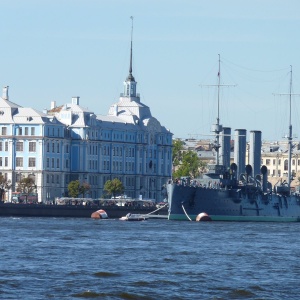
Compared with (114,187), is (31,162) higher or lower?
higher

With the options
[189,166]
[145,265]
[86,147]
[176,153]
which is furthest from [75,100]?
[145,265]

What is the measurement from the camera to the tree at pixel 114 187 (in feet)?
509

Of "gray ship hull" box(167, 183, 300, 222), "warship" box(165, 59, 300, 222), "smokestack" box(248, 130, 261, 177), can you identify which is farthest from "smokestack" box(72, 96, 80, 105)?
"gray ship hull" box(167, 183, 300, 222)

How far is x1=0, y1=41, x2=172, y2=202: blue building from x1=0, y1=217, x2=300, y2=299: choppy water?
6055 centimetres

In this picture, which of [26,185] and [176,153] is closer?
[26,185]

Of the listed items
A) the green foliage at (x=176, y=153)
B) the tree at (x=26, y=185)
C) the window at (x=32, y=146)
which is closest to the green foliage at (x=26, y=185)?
the tree at (x=26, y=185)

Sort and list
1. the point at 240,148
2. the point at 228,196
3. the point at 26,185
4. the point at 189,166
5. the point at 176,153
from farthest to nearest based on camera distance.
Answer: the point at 176,153, the point at 189,166, the point at 26,185, the point at 240,148, the point at 228,196

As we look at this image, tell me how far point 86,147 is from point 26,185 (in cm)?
1293

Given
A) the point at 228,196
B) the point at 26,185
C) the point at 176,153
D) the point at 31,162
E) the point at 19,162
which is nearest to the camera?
the point at 228,196

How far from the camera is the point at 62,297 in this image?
163 ft

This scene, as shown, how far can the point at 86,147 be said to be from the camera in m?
158

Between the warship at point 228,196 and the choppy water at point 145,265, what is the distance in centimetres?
3264

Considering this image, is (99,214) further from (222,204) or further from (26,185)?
(26,185)

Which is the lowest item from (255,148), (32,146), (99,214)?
(99,214)
